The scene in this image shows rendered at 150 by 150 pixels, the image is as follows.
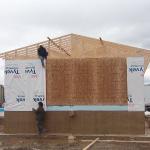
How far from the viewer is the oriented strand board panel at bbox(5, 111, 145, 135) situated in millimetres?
17281

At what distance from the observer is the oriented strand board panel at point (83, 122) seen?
1728 centimetres

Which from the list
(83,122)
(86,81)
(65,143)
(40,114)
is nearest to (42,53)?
(86,81)

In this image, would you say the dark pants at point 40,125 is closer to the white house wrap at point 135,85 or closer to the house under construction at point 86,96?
the house under construction at point 86,96

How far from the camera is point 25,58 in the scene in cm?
1839

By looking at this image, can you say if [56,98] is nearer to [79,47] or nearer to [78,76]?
[78,76]

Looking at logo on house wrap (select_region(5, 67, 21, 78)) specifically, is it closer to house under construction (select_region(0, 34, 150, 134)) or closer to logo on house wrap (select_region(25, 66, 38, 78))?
logo on house wrap (select_region(25, 66, 38, 78))

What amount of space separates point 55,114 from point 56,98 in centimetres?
A: 67

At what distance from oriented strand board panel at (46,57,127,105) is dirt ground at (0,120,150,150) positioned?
1617 millimetres

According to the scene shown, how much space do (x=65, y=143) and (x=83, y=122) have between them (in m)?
2.30

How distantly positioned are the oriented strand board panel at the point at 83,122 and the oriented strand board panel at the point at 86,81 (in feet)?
1.64

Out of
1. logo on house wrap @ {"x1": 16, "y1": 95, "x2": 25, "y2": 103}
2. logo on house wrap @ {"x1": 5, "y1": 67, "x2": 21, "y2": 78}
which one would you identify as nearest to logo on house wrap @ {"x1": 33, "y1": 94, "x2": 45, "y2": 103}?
logo on house wrap @ {"x1": 16, "y1": 95, "x2": 25, "y2": 103}

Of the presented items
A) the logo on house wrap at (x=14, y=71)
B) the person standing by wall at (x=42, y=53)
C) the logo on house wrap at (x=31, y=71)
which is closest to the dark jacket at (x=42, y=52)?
the person standing by wall at (x=42, y=53)

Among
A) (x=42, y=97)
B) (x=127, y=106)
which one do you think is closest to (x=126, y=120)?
(x=127, y=106)

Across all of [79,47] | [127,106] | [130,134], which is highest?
[79,47]
